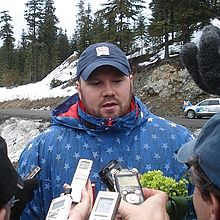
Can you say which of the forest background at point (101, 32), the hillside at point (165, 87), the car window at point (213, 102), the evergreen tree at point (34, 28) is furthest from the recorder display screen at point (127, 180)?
the evergreen tree at point (34, 28)

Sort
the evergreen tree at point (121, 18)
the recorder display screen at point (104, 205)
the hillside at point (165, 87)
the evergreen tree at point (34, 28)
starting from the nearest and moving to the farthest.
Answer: the recorder display screen at point (104, 205), the hillside at point (165, 87), the evergreen tree at point (121, 18), the evergreen tree at point (34, 28)

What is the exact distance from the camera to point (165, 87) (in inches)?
1294

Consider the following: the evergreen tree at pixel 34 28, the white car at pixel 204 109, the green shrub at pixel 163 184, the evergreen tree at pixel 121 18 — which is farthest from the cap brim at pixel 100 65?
the evergreen tree at pixel 34 28

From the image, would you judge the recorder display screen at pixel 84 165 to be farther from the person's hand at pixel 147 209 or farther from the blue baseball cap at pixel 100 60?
the blue baseball cap at pixel 100 60

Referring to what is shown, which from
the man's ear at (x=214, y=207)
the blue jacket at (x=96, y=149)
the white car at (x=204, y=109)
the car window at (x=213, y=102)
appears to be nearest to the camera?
the man's ear at (x=214, y=207)

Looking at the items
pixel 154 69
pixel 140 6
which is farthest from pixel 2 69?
pixel 154 69

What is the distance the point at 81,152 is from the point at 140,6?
1690 inches

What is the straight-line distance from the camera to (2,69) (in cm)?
8469

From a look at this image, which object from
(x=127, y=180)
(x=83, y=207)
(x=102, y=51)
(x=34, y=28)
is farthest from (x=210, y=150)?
(x=34, y=28)

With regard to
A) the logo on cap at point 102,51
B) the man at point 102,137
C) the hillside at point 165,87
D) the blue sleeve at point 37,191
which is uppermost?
the logo on cap at point 102,51

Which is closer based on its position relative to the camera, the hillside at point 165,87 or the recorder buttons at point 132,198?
the recorder buttons at point 132,198

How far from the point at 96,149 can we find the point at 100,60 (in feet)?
2.25

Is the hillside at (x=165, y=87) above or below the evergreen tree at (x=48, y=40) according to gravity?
above

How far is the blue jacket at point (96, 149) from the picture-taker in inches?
134
